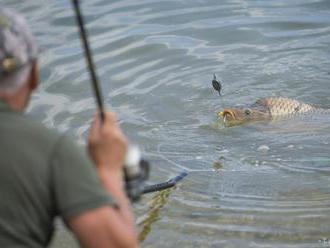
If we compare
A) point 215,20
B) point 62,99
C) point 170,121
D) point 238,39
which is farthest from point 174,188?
point 215,20

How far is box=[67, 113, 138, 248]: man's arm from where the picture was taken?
2.35m

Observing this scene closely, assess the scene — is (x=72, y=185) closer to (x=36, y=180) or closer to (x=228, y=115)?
(x=36, y=180)

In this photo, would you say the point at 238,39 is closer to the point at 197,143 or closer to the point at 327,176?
the point at 197,143

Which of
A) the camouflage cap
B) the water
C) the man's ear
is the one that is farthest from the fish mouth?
Result: the camouflage cap

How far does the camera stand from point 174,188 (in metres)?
5.79

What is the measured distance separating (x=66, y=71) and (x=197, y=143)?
3.28 meters

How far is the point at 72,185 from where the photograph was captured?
7.65ft

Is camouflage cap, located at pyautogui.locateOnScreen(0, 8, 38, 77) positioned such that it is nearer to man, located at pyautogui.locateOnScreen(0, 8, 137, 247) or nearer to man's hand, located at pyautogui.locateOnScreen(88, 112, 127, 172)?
man, located at pyautogui.locateOnScreen(0, 8, 137, 247)

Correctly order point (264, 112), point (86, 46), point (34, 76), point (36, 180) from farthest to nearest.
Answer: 1. point (264, 112)
2. point (86, 46)
3. point (34, 76)
4. point (36, 180)

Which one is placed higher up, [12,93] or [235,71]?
[12,93]

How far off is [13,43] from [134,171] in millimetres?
698

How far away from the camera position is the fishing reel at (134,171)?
2682 millimetres

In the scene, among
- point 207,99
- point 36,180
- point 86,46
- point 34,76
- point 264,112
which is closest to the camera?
point 36,180

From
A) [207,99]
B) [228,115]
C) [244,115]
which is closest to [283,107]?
[244,115]
